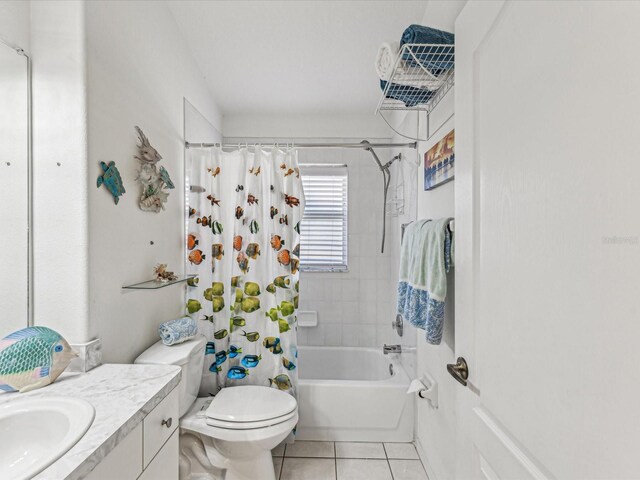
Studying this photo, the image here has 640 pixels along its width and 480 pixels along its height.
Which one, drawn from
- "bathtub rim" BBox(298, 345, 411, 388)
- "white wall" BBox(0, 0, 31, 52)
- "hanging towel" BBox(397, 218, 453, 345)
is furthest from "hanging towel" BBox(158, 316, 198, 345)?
"white wall" BBox(0, 0, 31, 52)

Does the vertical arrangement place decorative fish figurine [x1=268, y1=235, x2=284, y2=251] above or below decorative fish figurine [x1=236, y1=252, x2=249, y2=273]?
above

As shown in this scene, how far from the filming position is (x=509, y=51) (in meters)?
0.70

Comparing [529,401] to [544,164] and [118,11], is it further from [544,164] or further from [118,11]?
[118,11]

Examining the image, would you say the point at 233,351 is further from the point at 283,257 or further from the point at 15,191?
the point at 15,191

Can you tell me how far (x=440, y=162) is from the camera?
1566 millimetres

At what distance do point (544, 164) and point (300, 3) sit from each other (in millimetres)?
1545

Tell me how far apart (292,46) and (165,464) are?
216 centimetres

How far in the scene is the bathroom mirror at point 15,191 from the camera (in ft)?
3.40

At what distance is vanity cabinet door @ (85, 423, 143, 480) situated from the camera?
28.3 inches

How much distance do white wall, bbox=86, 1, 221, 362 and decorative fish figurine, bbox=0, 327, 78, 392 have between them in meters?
0.17

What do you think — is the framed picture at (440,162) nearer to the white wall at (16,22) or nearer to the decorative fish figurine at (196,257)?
the decorative fish figurine at (196,257)

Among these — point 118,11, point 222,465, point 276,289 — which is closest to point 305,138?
point 276,289

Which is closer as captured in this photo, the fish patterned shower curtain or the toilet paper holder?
the toilet paper holder

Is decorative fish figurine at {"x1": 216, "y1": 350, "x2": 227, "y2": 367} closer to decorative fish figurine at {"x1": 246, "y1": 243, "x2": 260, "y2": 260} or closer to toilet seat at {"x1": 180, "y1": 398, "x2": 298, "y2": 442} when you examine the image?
toilet seat at {"x1": 180, "y1": 398, "x2": 298, "y2": 442}
